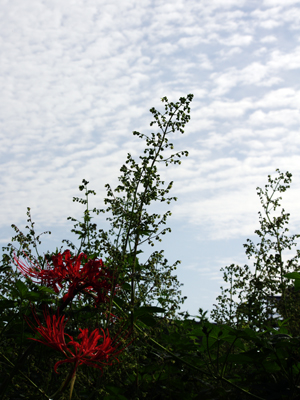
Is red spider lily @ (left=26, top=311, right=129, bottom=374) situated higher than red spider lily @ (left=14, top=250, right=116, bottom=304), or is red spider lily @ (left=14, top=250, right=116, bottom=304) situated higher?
red spider lily @ (left=14, top=250, right=116, bottom=304)

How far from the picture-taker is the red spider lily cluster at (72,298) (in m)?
1.93

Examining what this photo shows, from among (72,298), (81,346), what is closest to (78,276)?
(72,298)

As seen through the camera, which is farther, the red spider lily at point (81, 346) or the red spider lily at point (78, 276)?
the red spider lily at point (78, 276)

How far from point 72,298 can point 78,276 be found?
5.6 inches

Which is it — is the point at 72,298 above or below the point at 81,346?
above

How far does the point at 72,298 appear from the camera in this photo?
7.49ft

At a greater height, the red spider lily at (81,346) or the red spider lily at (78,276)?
the red spider lily at (78,276)

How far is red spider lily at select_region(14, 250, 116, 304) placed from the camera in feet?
7.63

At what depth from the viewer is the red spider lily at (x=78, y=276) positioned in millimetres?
2326

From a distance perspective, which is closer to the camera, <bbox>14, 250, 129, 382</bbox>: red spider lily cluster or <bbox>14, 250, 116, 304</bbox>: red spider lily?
<bbox>14, 250, 129, 382</bbox>: red spider lily cluster

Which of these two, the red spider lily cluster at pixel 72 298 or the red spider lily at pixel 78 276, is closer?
the red spider lily cluster at pixel 72 298

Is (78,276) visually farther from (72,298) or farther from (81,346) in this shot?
(81,346)

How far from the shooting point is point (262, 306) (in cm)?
322

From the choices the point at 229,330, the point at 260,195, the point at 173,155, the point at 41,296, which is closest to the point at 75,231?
the point at 41,296
